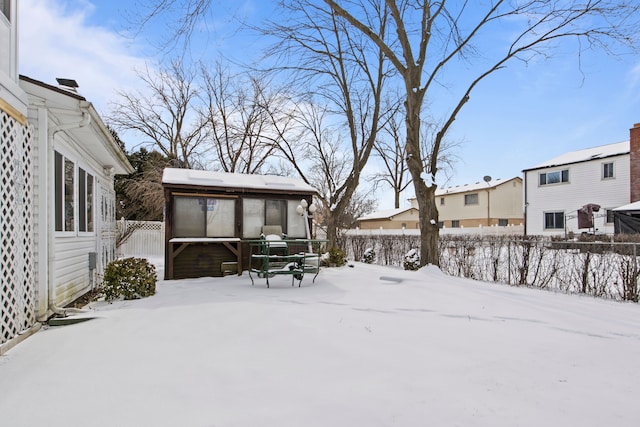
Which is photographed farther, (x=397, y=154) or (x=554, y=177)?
(x=397, y=154)

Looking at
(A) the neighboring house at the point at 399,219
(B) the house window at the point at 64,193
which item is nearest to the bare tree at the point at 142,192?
(B) the house window at the point at 64,193

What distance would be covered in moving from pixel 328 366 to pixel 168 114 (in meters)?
22.5

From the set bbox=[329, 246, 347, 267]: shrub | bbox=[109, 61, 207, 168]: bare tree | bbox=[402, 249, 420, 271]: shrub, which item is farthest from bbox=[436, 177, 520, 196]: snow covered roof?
bbox=[329, 246, 347, 267]: shrub

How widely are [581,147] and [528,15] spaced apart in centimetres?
1422

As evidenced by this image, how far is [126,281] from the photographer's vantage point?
19.2ft

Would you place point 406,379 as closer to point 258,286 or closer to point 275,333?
point 275,333

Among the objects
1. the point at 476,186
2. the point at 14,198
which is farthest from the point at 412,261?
the point at 476,186

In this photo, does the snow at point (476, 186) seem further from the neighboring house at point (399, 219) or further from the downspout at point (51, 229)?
the downspout at point (51, 229)

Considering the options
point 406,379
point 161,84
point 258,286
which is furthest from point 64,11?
point 161,84

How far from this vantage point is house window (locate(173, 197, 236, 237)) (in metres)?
8.70

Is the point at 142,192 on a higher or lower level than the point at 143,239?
higher

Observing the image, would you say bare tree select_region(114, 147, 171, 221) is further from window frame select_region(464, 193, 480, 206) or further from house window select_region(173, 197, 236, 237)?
window frame select_region(464, 193, 480, 206)

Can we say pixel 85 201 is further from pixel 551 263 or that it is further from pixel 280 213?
pixel 551 263

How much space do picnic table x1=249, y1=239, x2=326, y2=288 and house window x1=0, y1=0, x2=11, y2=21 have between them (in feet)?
15.4
